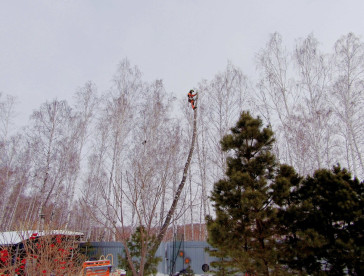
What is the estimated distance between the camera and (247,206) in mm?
3980

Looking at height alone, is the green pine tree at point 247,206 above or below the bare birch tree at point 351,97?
below

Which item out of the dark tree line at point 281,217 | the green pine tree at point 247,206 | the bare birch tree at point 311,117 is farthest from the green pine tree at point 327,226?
the bare birch tree at point 311,117

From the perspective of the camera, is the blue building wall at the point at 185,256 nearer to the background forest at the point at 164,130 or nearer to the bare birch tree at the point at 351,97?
the background forest at the point at 164,130

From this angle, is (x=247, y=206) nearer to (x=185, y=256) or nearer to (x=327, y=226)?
(x=327, y=226)

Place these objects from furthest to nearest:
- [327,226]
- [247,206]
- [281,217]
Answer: [281,217], [247,206], [327,226]

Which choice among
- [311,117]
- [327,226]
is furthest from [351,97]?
[327,226]

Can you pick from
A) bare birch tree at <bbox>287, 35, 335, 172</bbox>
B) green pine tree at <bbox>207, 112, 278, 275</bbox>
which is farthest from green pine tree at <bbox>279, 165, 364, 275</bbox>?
bare birch tree at <bbox>287, 35, 335, 172</bbox>

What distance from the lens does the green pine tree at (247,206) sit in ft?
13.0

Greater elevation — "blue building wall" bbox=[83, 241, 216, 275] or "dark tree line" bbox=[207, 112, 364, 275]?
"dark tree line" bbox=[207, 112, 364, 275]

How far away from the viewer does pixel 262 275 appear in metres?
3.93

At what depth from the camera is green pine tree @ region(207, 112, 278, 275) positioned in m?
3.97

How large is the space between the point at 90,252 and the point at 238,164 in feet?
38.1

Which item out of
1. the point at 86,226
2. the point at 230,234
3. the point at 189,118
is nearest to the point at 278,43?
the point at 189,118

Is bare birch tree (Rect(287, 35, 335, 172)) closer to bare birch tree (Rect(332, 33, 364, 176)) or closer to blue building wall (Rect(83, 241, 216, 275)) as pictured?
A: bare birch tree (Rect(332, 33, 364, 176))
